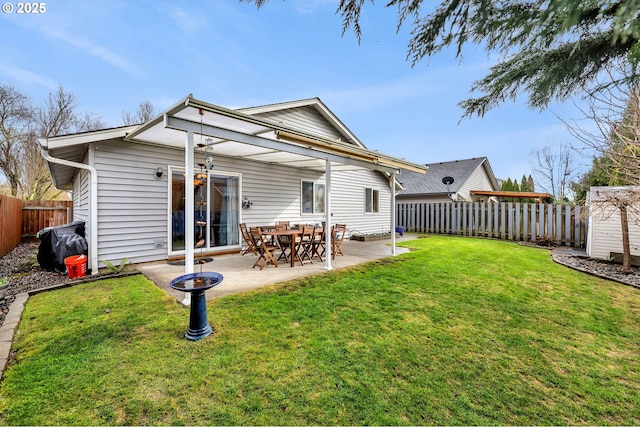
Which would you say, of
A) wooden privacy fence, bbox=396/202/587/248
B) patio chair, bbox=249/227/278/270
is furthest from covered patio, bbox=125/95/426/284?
wooden privacy fence, bbox=396/202/587/248

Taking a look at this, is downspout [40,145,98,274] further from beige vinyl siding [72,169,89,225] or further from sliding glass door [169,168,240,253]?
sliding glass door [169,168,240,253]

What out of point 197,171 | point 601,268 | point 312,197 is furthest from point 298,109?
point 601,268

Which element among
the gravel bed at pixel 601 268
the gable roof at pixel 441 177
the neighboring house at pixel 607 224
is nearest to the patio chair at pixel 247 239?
the gravel bed at pixel 601 268

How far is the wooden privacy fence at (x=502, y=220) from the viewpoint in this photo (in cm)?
998

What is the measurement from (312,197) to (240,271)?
196 inches

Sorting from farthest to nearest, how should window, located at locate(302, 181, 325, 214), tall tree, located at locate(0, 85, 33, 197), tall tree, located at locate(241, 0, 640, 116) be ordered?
1. tall tree, located at locate(0, 85, 33, 197)
2. window, located at locate(302, 181, 325, 214)
3. tall tree, located at locate(241, 0, 640, 116)

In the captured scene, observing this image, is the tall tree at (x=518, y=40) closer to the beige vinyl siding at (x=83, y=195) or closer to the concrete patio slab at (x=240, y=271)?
the concrete patio slab at (x=240, y=271)

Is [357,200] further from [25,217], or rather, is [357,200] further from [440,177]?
[25,217]

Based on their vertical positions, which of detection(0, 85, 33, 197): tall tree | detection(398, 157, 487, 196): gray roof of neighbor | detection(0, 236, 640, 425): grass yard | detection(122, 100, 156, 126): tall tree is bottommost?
detection(0, 236, 640, 425): grass yard

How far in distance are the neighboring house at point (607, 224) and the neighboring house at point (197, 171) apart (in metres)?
4.42

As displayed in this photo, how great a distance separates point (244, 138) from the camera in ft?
15.5

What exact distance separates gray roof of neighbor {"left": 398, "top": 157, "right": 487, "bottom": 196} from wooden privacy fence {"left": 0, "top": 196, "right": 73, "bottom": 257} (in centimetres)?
1645

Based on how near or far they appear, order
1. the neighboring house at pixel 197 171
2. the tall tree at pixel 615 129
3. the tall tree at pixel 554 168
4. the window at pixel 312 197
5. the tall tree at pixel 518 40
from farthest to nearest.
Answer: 1. the tall tree at pixel 554 168
2. the window at pixel 312 197
3. the neighboring house at pixel 197 171
4. the tall tree at pixel 615 129
5. the tall tree at pixel 518 40

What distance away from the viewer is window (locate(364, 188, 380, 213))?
489 inches
